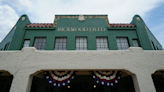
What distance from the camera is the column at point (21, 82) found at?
556 centimetres

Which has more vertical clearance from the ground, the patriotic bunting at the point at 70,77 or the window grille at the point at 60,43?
the window grille at the point at 60,43

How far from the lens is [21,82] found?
5703mm

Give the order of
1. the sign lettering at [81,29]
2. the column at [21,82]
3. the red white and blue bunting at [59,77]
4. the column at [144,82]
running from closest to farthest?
the column at [21,82]
the column at [144,82]
the red white and blue bunting at [59,77]
the sign lettering at [81,29]

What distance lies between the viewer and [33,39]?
10.3 meters

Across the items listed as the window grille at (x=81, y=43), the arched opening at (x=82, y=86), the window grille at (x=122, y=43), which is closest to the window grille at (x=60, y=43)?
the window grille at (x=81, y=43)

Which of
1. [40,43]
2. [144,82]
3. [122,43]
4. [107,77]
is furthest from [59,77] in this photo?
[122,43]

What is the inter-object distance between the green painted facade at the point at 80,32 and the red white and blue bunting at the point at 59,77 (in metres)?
3.91

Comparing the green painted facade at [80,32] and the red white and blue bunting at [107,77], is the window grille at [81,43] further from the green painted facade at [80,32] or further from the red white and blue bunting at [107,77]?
the red white and blue bunting at [107,77]

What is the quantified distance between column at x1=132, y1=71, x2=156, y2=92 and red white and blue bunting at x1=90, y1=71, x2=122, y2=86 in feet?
3.36

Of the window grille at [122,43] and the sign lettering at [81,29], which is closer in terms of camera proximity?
the window grille at [122,43]

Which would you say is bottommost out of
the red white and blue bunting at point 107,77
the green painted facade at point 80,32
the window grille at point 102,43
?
the red white and blue bunting at point 107,77

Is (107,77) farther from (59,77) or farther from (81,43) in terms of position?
(81,43)

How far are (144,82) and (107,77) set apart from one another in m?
1.97

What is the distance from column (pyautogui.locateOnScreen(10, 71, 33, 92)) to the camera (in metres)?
5.56
